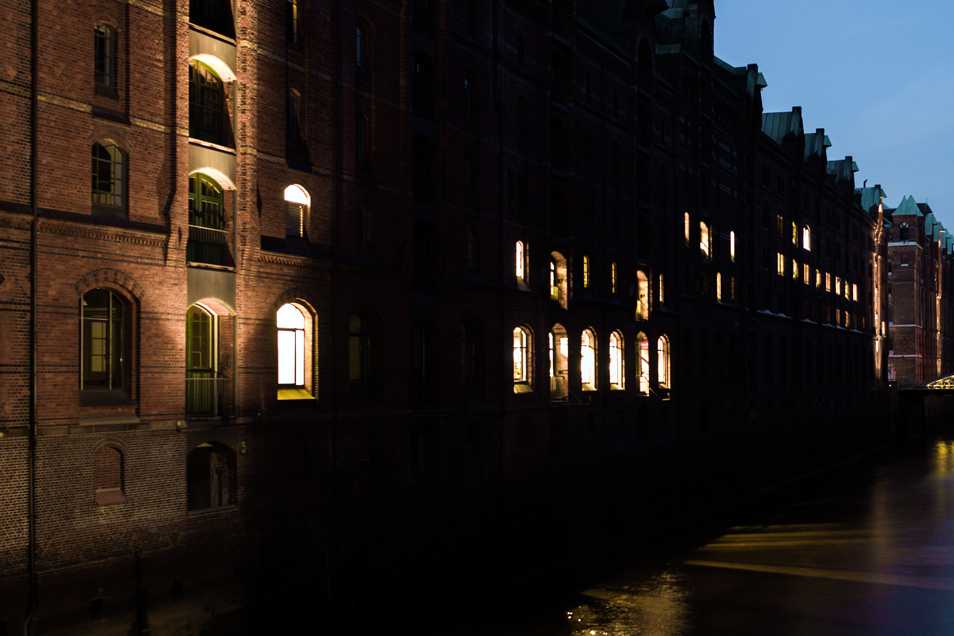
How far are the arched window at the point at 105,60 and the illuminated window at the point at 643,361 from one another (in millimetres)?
29449

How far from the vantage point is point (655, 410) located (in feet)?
151

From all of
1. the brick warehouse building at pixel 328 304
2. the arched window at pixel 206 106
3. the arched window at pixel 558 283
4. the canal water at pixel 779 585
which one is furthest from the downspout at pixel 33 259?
the arched window at pixel 558 283

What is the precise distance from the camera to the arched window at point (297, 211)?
25031mm

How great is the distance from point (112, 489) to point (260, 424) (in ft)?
14.0

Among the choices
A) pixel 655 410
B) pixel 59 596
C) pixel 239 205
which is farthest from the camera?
pixel 655 410

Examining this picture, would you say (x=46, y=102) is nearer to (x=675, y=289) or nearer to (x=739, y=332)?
(x=675, y=289)

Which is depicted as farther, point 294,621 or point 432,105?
point 432,105

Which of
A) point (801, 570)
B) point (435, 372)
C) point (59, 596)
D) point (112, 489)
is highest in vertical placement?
point (435, 372)

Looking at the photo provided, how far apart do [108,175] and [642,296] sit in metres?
30.0

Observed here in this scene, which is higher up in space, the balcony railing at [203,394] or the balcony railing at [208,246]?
the balcony railing at [208,246]

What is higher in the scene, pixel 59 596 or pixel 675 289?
pixel 675 289

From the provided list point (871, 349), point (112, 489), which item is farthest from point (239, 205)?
point (871, 349)

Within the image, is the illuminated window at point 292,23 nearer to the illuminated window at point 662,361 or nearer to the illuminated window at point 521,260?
the illuminated window at point 521,260

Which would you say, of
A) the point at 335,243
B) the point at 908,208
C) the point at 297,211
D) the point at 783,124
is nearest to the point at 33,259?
the point at 297,211
